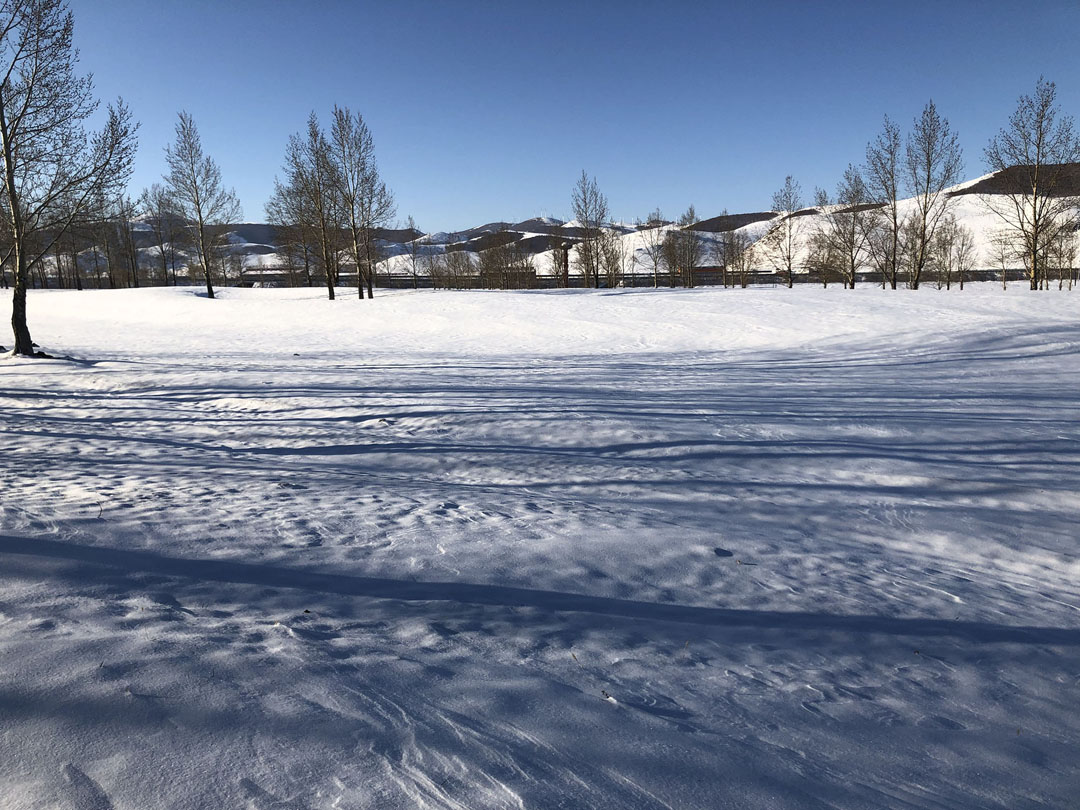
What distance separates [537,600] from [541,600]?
0.02 metres

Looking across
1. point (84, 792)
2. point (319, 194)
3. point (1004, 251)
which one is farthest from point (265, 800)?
point (1004, 251)

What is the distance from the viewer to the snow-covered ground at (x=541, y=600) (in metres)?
2.05

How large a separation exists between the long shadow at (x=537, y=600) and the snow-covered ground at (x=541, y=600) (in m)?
0.02

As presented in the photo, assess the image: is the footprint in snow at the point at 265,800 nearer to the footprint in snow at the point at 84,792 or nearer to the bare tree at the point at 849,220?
the footprint in snow at the point at 84,792

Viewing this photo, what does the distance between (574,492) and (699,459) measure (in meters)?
1.52

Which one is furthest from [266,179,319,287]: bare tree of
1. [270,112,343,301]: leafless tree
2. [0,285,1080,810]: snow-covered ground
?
[0,285,1080,810]: snow-covered ground

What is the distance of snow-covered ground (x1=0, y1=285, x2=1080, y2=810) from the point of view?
205cm

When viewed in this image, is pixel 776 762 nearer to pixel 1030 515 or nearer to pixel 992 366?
pixel 1030 515

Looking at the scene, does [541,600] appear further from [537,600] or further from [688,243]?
[688,243]

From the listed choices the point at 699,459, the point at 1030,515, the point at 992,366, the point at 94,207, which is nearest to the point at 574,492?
the point at 699,459

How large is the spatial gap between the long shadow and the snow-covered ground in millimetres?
22

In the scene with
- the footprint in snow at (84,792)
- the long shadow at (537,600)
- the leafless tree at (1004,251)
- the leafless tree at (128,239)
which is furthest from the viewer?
the leafless tree at (1004,251)

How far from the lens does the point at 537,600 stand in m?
3.35

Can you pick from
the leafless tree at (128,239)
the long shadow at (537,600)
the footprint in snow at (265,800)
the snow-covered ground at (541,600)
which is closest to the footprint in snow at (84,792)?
the snow-covered ground at (541,600)
